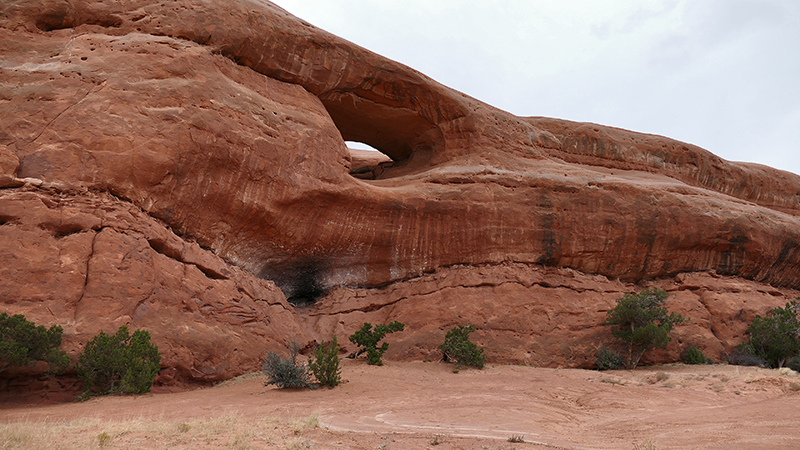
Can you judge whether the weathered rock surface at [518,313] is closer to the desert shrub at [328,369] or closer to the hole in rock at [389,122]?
the desert shrub at [328,369]

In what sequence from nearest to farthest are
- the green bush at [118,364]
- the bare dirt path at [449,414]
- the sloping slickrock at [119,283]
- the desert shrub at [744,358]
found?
the bare dirt path at [449,414]
the green bush at [118,364]
the sloping slickrock at [119,283]
the desert shrub at [744,358]

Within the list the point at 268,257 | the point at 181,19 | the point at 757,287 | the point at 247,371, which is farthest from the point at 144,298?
the point at 757,287

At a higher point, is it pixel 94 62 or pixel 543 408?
pixel 94 62

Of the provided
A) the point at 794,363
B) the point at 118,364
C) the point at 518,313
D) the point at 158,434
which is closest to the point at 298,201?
the point at 118,364

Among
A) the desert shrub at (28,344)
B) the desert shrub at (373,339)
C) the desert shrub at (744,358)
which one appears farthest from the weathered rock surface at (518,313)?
the desert shrub at (28,344)

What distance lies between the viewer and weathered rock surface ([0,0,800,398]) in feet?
34.5

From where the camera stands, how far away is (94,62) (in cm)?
1168

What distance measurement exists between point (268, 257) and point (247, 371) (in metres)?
3.59

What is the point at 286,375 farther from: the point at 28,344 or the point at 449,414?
the point at 28,344

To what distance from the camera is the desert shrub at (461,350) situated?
1371cm

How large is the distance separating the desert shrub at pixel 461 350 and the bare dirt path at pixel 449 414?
80cm

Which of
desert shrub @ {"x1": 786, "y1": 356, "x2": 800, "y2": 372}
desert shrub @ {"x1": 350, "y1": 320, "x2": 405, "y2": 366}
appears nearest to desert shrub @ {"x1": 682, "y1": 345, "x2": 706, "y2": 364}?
desert shrub @ {"x1": 786, "y1": 356, "x2": 800, "y2": 372}

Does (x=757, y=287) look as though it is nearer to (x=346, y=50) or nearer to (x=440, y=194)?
(x=440, y=194)

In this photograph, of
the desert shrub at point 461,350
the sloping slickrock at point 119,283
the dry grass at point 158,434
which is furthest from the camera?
the desert shrub at point 461,350
